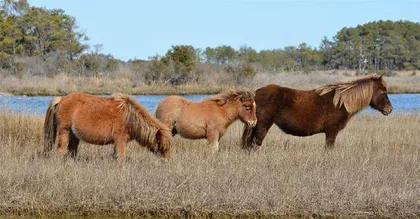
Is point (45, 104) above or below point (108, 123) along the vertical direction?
below

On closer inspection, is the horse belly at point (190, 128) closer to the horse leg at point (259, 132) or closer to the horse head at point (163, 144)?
the horse leg at point (259, 132)

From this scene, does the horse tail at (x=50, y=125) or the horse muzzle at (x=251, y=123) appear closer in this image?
the horse tail at (x=50, y=125)

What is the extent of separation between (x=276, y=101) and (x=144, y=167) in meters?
3.14

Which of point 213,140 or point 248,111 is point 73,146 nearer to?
point 213,140

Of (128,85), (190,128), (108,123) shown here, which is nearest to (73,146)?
(108,123)

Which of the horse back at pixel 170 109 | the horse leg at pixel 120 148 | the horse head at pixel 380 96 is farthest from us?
the horse head at pixel 380 96

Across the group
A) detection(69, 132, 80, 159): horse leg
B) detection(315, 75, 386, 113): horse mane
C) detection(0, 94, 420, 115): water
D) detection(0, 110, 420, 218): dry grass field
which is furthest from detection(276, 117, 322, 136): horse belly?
detection(0, 94, 420, 115): water

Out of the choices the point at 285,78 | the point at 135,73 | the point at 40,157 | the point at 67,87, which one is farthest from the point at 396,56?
Result: the point at 40,157

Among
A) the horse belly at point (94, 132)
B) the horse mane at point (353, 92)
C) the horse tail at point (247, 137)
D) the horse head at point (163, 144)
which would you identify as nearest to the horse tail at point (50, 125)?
the horse belly at point (94, 132)

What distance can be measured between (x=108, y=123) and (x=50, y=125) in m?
1.02

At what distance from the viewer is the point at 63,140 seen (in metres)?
9.48

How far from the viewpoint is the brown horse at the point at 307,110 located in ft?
36.2

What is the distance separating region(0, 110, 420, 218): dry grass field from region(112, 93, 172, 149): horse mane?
35cm

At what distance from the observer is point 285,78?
42250 mm
